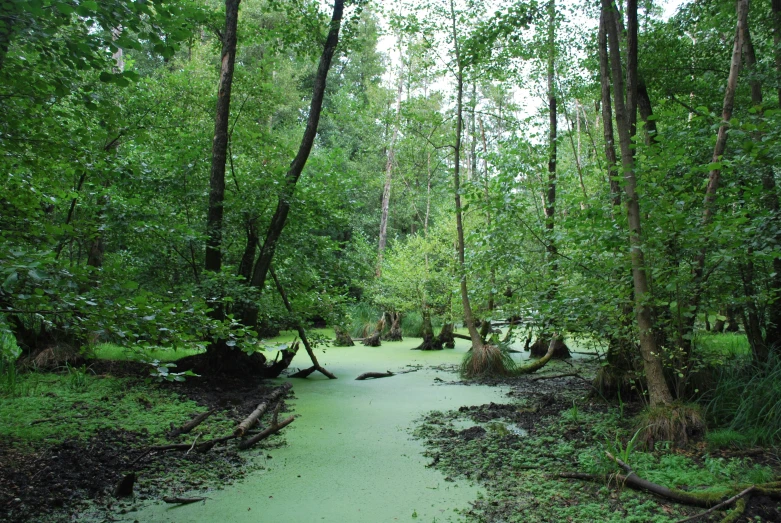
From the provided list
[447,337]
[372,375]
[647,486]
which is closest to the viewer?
[647,486]

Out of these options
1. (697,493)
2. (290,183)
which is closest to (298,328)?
(290,183)

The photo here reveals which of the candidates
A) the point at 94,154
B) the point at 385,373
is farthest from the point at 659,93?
the point at 94,154

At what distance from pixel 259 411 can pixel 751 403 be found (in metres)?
3.95

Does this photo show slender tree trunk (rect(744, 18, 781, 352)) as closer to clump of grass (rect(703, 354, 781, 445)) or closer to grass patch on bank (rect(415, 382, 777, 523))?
clump of grass (rect(703, 354, 781, 445))

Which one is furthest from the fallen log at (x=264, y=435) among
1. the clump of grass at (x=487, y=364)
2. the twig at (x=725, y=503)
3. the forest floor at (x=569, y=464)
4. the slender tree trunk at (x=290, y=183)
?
the clump of grass at (x=487, y=364)

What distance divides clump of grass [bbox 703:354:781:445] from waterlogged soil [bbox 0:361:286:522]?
350cm

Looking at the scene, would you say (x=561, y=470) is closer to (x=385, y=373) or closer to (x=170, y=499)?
(x=170, y=499)

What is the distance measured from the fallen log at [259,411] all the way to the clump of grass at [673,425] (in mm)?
3024

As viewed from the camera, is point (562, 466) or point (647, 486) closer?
point (647, 486)

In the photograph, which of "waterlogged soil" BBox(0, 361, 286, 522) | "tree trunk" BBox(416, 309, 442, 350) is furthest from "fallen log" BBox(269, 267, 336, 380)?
"tree trunk" BBox(416, 309, 442, 350)

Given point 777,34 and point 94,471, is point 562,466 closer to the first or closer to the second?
point 94,471

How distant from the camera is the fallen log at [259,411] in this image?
417 cm

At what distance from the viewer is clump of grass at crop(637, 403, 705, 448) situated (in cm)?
363

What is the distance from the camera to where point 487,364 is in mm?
7770
